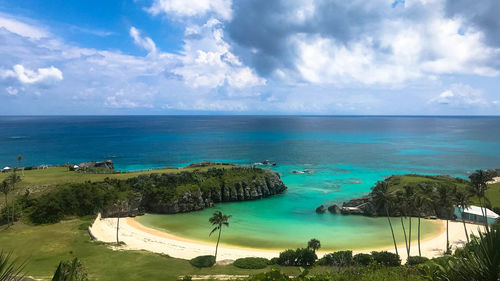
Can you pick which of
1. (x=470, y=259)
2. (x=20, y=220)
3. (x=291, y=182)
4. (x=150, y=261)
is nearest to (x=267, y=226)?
(x=150, y=261)

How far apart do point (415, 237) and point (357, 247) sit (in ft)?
48.6

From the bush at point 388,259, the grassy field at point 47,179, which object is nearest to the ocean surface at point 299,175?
the bush at point 388,259

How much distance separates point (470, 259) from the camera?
11703 millimetres

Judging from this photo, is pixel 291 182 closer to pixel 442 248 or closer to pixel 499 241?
pixel 442 248

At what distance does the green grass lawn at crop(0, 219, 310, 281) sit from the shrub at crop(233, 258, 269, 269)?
3.10ft

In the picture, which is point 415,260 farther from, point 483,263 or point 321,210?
point 483,263

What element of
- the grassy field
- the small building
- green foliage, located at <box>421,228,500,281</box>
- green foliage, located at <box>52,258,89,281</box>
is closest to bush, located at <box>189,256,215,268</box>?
green foliage, located at <box>52,258,89,281</box>

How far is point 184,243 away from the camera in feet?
191

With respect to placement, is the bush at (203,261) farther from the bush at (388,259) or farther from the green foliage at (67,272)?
the bush at (388,259)

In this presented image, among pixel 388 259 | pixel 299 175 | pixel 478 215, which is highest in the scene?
pixel 299 175

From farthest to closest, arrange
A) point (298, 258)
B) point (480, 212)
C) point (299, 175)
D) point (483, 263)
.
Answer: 1. point (299, 175)
2. point (480, 212)
3. point (298, 258)
4. point (483, 263)

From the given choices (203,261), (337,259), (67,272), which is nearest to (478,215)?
(337,259)

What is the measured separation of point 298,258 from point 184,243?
77.5ft

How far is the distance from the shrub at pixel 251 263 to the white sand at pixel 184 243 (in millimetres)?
3820
